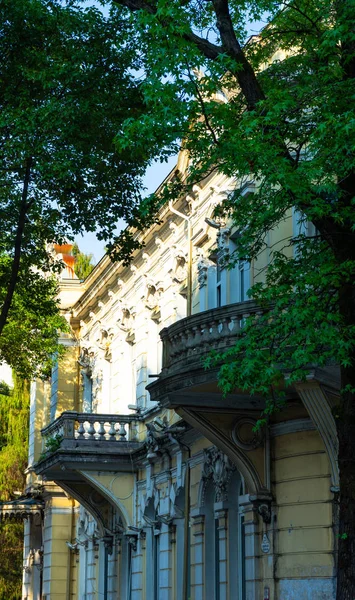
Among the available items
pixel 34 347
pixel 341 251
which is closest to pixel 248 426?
pixel 341 251

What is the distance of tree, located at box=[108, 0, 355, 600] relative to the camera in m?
11.2

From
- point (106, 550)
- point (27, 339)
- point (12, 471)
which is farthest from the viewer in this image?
point (12, 471)

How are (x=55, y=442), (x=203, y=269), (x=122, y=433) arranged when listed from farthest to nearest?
(x=122, y=433)
(x=55, y=442)
(x=203, y=269)

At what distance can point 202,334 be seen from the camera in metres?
16.5

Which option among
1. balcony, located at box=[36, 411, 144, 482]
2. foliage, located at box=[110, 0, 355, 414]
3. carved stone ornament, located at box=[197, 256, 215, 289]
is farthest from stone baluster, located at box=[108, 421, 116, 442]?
foliage, located at box=[110, 0, 355, 414]

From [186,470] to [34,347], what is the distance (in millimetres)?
7762

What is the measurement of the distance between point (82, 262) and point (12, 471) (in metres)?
10.1

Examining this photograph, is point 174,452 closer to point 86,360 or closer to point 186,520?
point 186,520

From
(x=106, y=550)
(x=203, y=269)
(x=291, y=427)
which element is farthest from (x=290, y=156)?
(x=106, y=550)

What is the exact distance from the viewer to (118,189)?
1827 centimetres

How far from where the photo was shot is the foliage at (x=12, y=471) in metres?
44.5

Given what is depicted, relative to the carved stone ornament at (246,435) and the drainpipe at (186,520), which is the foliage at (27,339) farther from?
the carved stone ornament at (246,435)

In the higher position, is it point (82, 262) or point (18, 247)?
point (82, 262)

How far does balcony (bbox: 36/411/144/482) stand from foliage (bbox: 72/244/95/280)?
73.4 feet
